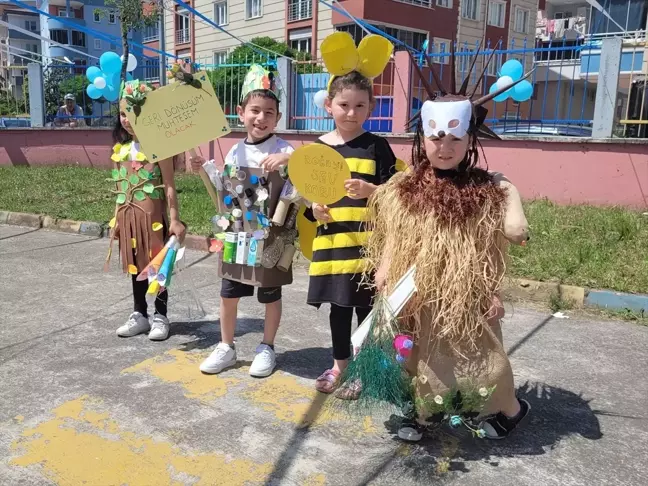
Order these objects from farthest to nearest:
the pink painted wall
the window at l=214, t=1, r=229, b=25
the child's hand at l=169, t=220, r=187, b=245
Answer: the window at l=214, t=1, r=229, b=25, the pink painted wall, the child's hand at l=169, t=220, r=187, b=245

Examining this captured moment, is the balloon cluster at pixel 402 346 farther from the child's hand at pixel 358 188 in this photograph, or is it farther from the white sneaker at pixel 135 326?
the white sneaker at pixel 135 326

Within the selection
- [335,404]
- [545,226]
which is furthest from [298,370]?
[545,226]

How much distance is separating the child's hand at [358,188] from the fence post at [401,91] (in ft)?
20.8

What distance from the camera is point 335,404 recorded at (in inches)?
114

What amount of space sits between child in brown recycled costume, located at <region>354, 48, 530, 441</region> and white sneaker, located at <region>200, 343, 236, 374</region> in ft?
3.89

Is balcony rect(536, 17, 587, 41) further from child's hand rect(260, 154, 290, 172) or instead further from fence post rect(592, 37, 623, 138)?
child's hand rect(260, 154, 290, 172)

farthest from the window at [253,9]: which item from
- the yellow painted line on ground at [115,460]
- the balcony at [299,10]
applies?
the yellow painted line on ground at [115,460]

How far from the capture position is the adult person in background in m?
11.8

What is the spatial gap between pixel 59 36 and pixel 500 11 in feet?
101

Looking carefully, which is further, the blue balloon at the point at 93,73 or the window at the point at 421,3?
the window at the point at 421,3

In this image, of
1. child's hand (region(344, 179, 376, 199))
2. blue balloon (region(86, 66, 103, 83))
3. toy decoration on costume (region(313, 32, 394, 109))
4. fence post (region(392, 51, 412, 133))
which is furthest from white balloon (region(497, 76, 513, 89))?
fence post (region(392, 51, 412, 133))

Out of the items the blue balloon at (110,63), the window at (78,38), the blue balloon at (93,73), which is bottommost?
the blue balloon at (93,73)

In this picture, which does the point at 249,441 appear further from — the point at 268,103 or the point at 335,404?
the point at 268,103

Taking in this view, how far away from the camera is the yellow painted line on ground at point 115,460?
227cm
